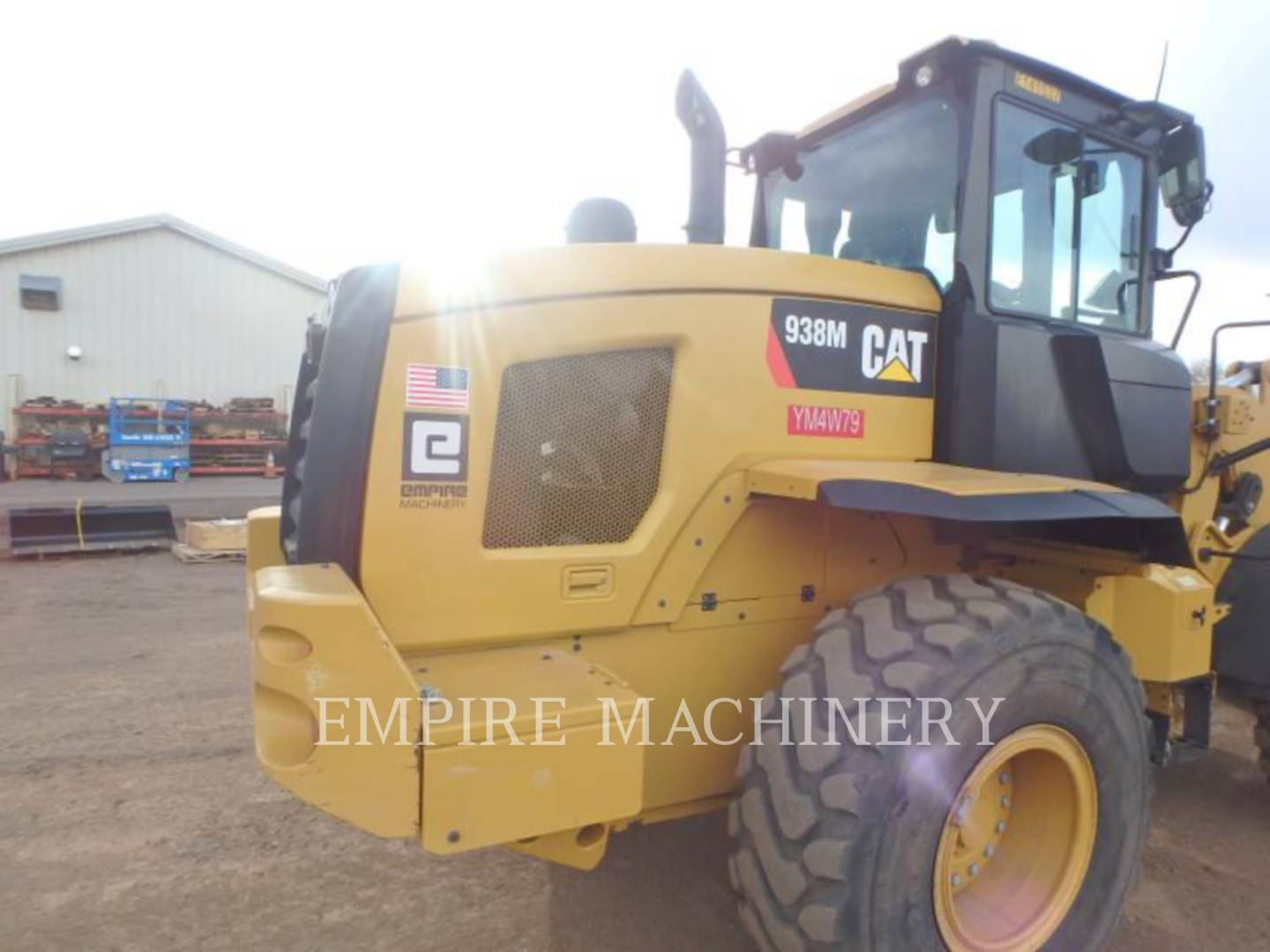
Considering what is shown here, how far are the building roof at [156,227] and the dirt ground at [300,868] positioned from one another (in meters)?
15.6

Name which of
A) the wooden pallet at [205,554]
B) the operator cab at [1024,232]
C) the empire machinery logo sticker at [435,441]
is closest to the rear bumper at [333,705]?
the empire machinery logo sticker at [435,441]

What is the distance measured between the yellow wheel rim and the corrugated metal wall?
20.4 m

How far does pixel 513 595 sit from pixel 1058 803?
5.46ft

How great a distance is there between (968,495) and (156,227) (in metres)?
21.4

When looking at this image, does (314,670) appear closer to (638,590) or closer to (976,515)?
(638,590)

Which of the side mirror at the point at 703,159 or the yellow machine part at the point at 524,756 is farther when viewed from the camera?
the side mirror at the point at 703,159

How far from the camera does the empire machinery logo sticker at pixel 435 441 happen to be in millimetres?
2201

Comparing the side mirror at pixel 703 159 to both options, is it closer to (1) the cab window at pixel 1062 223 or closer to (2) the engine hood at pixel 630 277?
(2) the engine hood at pixel 630 277

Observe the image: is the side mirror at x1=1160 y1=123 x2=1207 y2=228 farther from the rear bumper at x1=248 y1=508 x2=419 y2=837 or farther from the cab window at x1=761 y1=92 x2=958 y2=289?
the rear bumper at x1=248 y1=508 x2=419 y2=837

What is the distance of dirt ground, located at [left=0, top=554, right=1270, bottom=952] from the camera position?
108 inches

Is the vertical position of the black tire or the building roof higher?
the building roof

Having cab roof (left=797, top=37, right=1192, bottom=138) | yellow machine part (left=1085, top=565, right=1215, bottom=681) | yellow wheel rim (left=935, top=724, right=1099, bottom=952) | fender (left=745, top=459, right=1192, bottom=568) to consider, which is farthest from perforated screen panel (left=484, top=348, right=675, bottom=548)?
yellow machine part (left=1085, top=565, right=1215, bottom=681)

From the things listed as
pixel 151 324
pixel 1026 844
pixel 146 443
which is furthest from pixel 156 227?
pixel 1026 844

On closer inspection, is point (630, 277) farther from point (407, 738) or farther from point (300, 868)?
point (300, 868)
